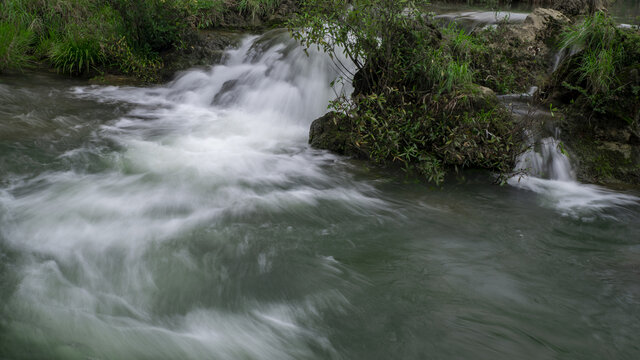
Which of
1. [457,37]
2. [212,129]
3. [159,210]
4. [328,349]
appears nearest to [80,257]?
[159,210]

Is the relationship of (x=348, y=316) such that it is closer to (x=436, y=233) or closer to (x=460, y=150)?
(x=436, y=233)

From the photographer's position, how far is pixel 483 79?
6.46m

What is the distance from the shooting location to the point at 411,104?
5180 mm

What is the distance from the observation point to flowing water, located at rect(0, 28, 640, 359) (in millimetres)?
2531

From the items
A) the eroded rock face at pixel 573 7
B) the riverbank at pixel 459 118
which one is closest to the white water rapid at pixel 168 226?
the riverbank at pixel 459 118

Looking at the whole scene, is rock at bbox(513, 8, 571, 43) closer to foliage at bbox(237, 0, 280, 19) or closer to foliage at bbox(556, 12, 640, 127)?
foliage at bbox(556, 12, 640, 127)

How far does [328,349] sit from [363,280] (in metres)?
0.72

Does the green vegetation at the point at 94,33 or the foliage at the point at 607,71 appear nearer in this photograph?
the foliage at the point at 607,71

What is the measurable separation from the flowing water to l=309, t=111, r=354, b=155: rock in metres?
0.16

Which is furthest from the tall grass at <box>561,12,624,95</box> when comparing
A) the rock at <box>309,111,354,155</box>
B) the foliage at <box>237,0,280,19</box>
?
the foliage at <box>237,0,280,19</box>

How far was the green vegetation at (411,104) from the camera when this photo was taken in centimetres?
489

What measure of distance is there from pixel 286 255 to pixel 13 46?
24.2 ft

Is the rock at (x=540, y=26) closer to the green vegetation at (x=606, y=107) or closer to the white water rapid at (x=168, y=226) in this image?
the green vegetation at (x=606, y=107)

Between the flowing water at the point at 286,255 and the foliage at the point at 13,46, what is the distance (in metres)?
2.49
